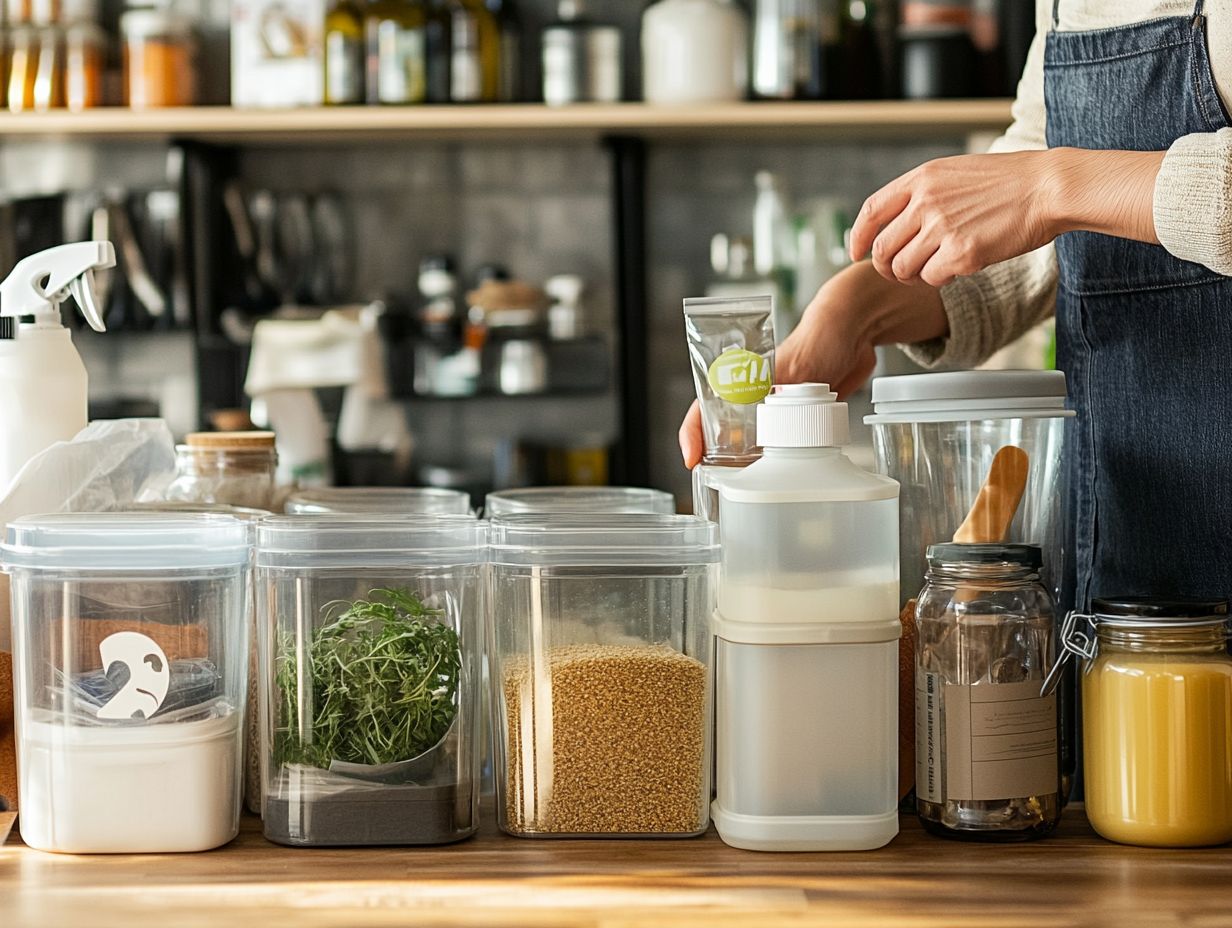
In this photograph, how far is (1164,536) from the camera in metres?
0.99

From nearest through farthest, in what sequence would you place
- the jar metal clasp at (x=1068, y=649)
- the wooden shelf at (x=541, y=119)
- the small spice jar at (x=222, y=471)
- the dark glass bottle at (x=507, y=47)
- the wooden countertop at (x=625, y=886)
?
the wooden countertop at (x=625, y=886) → the jar metal clasp at (x=1068, y=649) → the small spice jar at (x=222, y=471) → the wooden shelf at (x=541, y=119) → the dark glass bottle at (x=507, y=47)

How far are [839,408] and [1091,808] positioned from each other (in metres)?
0.27

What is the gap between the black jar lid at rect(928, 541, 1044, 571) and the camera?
72cm

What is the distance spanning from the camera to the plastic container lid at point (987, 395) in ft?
2.62

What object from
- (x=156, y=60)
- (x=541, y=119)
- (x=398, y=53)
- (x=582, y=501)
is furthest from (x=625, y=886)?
(x=156, y=60)

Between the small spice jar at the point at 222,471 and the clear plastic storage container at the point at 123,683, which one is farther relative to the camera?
the small spice jar at the point at 222,471

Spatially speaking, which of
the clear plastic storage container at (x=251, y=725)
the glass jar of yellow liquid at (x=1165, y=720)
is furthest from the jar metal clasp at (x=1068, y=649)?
the clear plastic storage container at (x=251, y=725)

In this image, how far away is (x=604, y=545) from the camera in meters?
0.74

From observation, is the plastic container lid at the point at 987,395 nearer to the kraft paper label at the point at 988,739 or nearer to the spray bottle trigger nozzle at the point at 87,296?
the kraft paper label at the point at 988,739

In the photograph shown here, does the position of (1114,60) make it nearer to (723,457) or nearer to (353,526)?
(723,457)

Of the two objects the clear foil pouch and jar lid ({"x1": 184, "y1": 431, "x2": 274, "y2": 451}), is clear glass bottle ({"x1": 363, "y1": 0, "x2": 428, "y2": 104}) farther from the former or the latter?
the clear foil pouch

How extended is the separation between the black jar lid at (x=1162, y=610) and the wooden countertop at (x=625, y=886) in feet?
0.42

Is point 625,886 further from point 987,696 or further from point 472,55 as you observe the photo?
point 472,55

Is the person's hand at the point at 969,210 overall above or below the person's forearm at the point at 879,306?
above
